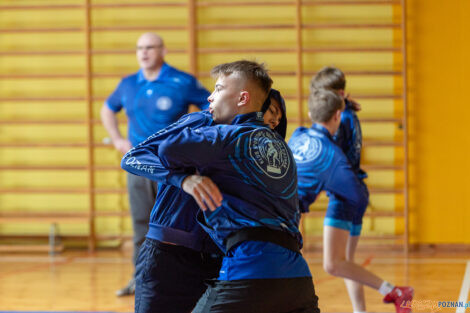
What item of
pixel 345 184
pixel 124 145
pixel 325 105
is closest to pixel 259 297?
pixel 345 184

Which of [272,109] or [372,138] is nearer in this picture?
[272,109]

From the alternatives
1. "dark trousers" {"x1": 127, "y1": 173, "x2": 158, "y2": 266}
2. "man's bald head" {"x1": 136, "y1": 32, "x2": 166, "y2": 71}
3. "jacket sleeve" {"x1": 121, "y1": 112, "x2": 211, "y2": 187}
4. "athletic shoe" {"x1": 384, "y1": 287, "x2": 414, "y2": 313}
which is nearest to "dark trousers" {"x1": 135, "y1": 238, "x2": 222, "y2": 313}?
"jacket sleeve" {"x1": 121, "y1": 112, "x2": 211, "y2": 187}

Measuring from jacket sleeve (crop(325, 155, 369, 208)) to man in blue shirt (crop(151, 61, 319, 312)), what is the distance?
1.52m

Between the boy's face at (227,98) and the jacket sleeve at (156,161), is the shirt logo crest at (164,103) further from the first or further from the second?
the boy's face at (227,98)

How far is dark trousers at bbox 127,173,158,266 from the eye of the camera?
4582 mm

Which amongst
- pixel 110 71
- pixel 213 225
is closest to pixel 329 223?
pixel 213 225

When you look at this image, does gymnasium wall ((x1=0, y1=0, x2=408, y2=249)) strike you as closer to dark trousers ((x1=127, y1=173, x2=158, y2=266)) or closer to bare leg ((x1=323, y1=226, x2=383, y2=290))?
dark trousers ((x1=127, y1=173, x2=158, y2=266))

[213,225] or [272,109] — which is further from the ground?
[272,109]

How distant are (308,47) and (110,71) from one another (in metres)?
2.15

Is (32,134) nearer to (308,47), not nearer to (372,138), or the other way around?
(308,47)

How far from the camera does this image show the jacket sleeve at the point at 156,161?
1.96m

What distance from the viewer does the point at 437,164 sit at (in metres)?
6.83

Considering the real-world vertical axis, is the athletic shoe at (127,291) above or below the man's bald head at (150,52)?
below

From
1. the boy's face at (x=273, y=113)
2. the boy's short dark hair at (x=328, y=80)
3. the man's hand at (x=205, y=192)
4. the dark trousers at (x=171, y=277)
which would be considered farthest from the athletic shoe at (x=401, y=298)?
the man's hand at (x=205, y=192)
